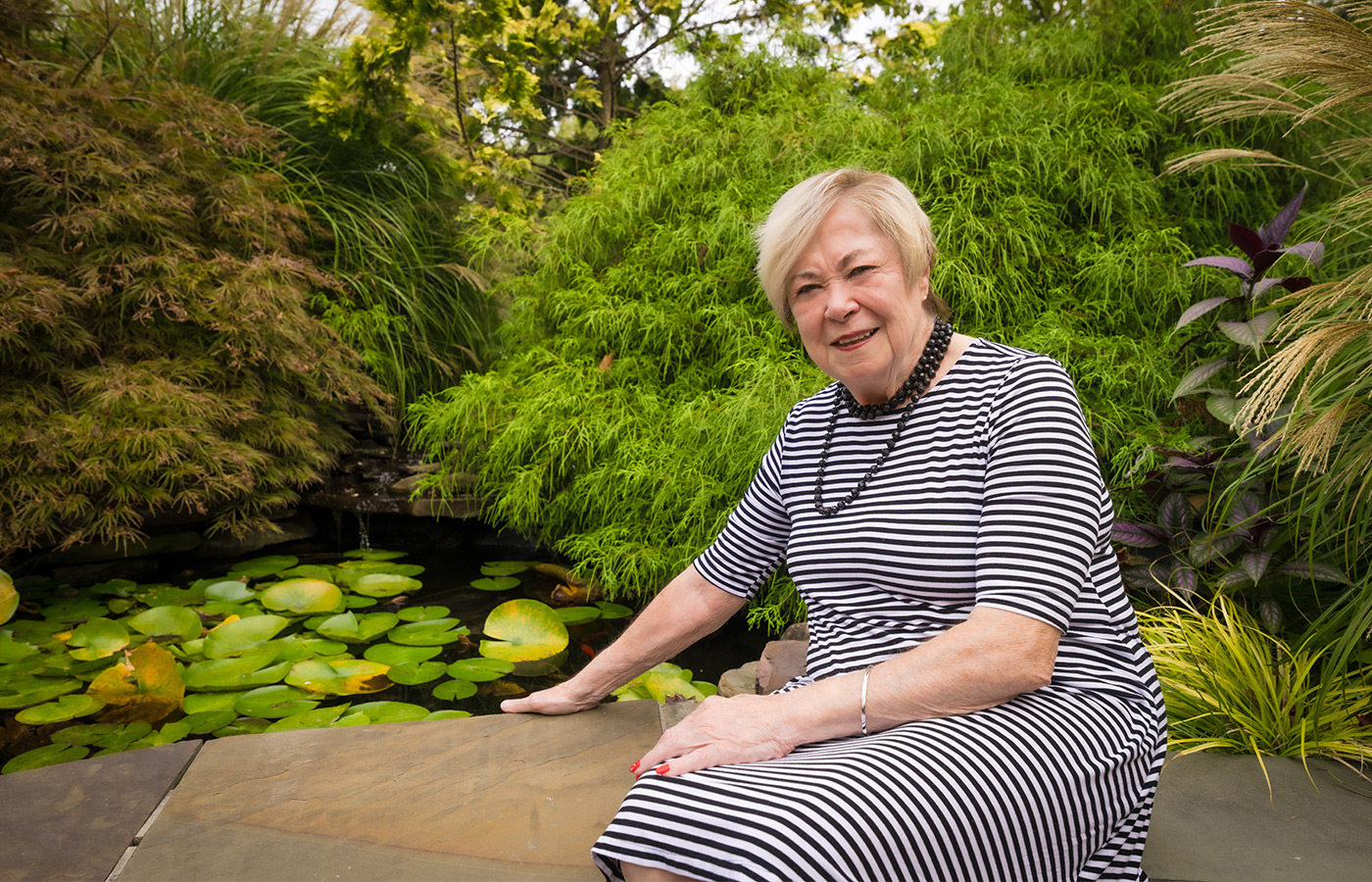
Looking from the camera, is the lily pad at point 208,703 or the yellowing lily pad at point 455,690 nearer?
the lily pad at point 208,703

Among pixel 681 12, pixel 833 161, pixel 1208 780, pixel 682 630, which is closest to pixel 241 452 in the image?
pixel 682 630

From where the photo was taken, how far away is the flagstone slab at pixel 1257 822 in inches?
45.8

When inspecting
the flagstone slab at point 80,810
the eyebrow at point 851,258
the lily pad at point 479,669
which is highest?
the eyebrow at point 851,258

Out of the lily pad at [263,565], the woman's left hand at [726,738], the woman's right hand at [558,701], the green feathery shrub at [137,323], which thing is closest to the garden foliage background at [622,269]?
the green feathery shrub at [137,323]

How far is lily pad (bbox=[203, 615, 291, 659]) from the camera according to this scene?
2.42 meters

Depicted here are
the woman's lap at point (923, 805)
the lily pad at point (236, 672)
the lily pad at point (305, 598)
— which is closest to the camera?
the woman's lap at point (923, 805)

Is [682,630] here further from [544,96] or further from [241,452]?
[544,96]

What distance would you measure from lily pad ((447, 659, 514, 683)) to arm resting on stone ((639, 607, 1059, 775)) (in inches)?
58.4

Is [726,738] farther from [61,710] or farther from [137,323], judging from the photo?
[137,323]

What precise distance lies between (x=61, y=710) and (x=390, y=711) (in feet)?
2.68

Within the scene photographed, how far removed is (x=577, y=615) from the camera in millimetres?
2877

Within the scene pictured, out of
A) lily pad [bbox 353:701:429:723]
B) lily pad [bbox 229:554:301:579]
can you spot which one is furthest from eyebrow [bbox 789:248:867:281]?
lily pad [bbox 229:554:301:579]

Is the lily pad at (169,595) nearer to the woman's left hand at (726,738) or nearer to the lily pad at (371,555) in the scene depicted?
the lily pad at (371,555)

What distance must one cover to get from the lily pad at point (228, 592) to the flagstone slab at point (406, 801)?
1578mm
